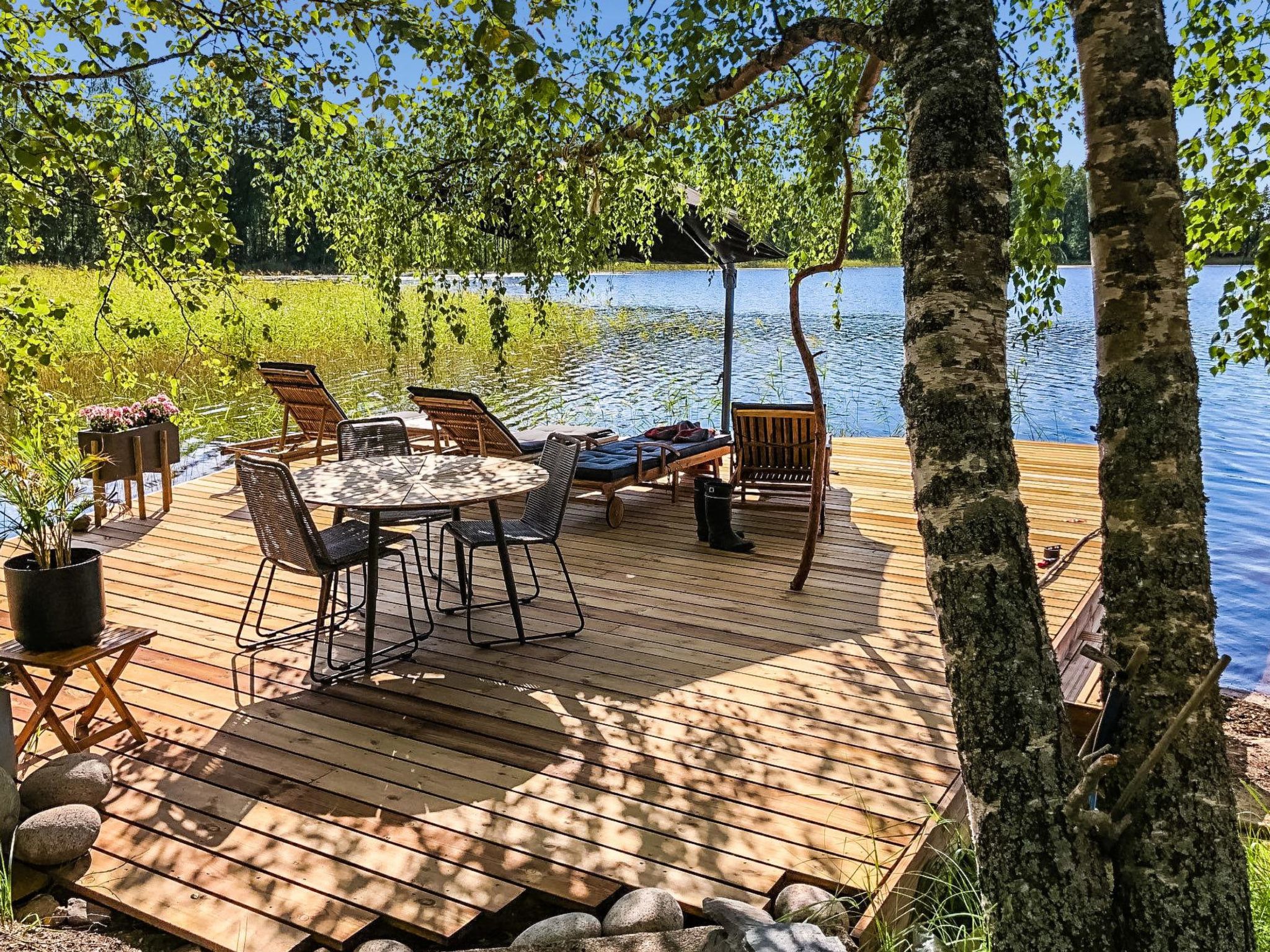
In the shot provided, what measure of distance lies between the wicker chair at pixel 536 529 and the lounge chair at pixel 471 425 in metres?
1.48

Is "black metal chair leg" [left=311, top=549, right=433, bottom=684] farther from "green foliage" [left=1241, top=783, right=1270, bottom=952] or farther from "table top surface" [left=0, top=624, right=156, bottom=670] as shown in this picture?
"green foliage" [left=1241, top=783, right=1270, bottom=952]

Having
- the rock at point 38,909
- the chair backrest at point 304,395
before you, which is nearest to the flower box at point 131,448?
the chair backrest at point 304,395

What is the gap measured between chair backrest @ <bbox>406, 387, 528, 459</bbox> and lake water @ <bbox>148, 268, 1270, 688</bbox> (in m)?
0.56

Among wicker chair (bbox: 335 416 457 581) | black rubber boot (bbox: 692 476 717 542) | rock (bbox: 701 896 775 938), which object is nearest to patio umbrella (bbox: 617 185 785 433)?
black rubber boot (bbox: 692 476 717 542)

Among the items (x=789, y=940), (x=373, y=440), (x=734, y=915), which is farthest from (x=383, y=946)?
(x=373, y=440)

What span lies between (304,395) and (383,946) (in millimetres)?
6165

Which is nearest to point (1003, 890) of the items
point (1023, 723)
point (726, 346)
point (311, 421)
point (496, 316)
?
point (1023, 723)

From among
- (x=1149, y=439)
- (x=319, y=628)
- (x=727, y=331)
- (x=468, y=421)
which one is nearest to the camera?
(x=1149, y=439)

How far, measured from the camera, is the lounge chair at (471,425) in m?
6.61

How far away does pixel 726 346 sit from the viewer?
26.0 ft

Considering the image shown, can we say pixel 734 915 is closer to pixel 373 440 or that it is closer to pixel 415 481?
pixel 415 481

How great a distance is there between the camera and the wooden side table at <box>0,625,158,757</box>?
3205 millimetres

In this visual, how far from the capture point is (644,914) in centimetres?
242

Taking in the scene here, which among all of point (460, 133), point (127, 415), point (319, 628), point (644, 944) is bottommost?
point (644, 944)
